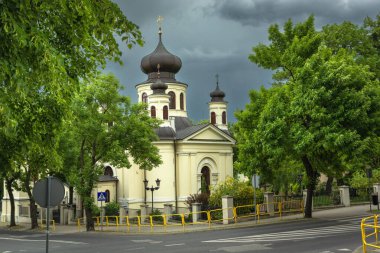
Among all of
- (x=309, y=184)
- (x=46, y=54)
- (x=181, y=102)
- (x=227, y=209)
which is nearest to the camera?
(x=46, y=54)

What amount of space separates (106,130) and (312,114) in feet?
41.2

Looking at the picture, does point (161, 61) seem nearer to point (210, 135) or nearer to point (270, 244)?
point (210, 135)

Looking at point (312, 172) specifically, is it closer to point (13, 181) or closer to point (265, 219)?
point (265, 219)

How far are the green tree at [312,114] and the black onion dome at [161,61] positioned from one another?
85.9ft

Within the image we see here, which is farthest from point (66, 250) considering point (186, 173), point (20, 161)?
point (186, 173)

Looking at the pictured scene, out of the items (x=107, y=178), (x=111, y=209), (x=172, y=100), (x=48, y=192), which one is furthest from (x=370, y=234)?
(x=172, y=100)

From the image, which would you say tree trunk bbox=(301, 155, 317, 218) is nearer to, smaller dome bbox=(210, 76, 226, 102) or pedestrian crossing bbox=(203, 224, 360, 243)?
pedestrian crossing bbox=(203, 224, 360, 243)

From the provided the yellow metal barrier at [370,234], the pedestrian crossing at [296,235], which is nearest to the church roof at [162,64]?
the pedestrian crossing at [296,235]

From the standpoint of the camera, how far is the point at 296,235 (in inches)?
803

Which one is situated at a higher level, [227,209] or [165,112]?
[165,112]

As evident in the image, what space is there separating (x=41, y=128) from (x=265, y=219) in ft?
71.8

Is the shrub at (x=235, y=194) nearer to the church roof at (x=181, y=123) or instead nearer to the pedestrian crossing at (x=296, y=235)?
the pedestrian crossing at (x=296, y=235)

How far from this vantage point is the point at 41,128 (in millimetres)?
10836

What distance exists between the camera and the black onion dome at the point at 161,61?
54688 mm
